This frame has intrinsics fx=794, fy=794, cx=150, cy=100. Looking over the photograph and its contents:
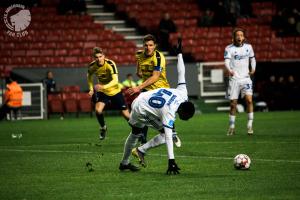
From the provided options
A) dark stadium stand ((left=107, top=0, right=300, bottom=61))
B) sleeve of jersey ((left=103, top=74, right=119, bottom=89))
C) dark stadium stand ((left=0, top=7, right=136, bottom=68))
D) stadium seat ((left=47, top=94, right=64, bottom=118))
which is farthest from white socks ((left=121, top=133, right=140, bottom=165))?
dark stadium stand ((left=107, top=0, right=300, bottom=61))

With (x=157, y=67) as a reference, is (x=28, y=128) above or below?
below

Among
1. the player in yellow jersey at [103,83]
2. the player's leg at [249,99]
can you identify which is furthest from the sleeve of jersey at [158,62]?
the player's leg at [249,99]

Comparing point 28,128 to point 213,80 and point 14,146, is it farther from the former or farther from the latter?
point 213,80

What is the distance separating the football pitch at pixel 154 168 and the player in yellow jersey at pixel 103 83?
730 mm

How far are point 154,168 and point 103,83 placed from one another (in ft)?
27.8

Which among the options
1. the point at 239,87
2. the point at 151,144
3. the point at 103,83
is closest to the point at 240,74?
the point at 239,87

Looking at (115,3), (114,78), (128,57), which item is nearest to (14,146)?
(114,78)

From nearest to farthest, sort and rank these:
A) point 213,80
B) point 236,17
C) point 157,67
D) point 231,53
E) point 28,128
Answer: point 157,67 < point 231,53 < point 28,128 < point 213,80 < point 236,17

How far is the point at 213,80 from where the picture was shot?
111 feet

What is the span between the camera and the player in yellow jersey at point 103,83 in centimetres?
2009

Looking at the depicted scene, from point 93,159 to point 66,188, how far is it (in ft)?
13.4

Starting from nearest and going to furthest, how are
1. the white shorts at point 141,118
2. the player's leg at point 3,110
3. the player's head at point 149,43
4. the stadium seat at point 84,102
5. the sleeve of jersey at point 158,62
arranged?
the white shorts at point 141,118 < the player's head at point 149,43 < the sleeve of jersey at point 158,62 < the player's leg at point 3,110 < the stadium seat at point 84,102

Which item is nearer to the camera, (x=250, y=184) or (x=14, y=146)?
(x=250, y=184)

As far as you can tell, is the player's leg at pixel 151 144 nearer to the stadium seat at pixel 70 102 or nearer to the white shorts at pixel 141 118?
the white shorts at pixel 141 118
